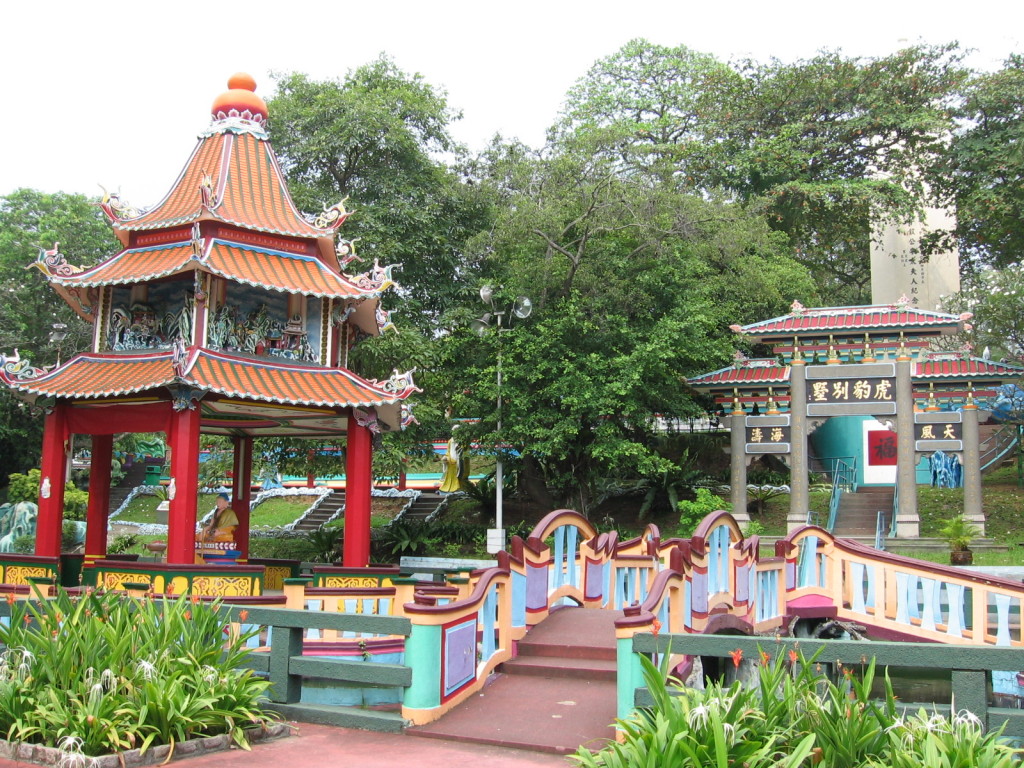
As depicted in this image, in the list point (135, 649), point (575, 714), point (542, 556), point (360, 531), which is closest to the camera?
point (135, 649)

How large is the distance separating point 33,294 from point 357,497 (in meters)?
26.0

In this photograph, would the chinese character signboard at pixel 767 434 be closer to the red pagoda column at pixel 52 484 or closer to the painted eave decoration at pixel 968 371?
the painted eave decoration at pixel 968 371

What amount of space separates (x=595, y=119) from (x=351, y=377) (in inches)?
1083

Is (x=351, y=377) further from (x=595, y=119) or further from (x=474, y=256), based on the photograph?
(x=595, y=119)

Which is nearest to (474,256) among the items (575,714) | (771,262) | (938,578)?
(771,262)

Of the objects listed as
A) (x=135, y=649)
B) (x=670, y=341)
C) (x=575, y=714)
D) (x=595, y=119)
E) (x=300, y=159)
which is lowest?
(x=575, y=714)

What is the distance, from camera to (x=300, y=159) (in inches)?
1129

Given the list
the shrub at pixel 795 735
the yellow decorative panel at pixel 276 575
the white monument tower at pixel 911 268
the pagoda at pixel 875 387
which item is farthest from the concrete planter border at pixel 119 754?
the white monument tower at pixel 911 268

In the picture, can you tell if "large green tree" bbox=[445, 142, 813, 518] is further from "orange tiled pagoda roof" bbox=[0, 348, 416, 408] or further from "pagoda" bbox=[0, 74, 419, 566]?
"orange tiled pagoda roof" bbox=[0, 348, 416, 408]

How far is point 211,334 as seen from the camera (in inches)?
583

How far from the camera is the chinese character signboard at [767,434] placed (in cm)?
2636

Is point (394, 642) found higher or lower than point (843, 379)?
lower

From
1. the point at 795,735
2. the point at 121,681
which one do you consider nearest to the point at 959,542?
the point at 795,735

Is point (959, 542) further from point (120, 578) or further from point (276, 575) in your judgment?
point (120, 578)
